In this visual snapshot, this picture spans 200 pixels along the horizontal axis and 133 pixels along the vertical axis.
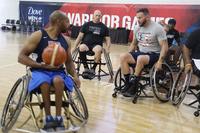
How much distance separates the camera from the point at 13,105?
8.98 feet

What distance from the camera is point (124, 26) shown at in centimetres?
1160

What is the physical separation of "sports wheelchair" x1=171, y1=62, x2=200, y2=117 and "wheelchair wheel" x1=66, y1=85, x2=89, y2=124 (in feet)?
3.77

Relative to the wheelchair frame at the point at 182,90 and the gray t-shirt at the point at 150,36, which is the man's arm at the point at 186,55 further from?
the gray t-shirt at the point at 150,36

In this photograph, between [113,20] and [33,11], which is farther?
[33,11]

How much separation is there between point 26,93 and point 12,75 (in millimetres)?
2677

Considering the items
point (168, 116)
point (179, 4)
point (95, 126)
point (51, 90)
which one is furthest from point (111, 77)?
point (179, 4)

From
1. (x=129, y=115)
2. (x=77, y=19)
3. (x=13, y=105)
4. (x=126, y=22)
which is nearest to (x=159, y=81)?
(x=129, y=115)

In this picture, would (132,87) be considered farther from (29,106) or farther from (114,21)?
(114,21)

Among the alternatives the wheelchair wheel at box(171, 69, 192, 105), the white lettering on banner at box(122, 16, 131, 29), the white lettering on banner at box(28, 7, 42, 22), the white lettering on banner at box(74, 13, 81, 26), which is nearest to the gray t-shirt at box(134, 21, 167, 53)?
the wheelchair wheel at box(171, 69, 192, 105)

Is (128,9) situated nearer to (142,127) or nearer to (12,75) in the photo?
(12,75)

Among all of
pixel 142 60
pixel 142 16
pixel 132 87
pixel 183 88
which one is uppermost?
pixel 142 16

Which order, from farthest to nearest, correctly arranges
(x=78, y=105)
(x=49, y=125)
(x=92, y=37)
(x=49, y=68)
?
(x=92, y=37) < (x=78, y=105) < (x=49, y=68) < (x=49, y=125)

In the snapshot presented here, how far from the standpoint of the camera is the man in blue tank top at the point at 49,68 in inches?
103

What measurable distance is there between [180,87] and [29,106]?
5.73 ft
